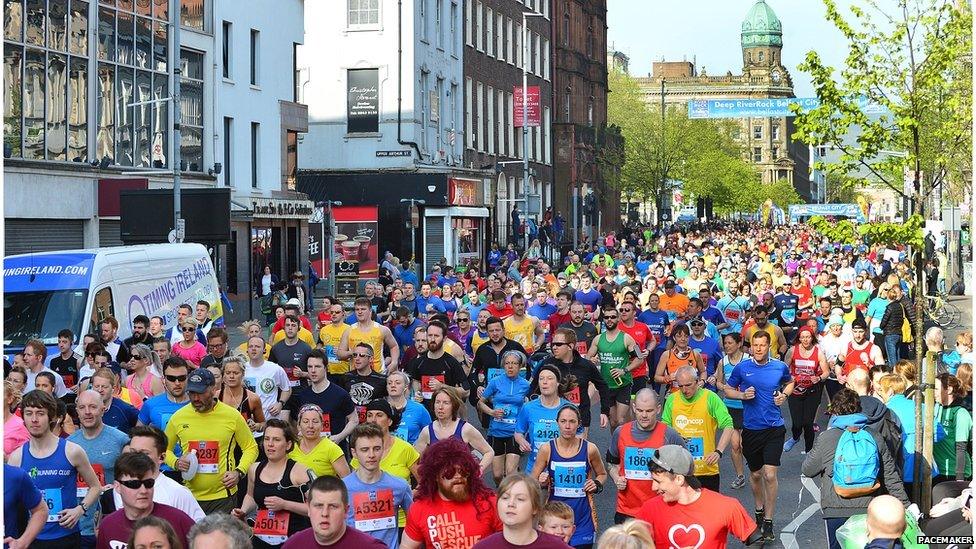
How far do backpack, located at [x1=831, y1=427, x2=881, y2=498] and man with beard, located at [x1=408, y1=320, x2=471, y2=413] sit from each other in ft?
18.0

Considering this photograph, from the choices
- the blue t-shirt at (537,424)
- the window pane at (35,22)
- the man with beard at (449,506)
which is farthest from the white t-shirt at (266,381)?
the window pane at (35,22)

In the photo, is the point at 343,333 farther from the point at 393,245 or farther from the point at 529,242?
the point at 529,242

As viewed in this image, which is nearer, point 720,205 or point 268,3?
point 268,3

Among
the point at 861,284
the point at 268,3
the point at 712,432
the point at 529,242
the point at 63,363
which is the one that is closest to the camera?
the point at 712,432

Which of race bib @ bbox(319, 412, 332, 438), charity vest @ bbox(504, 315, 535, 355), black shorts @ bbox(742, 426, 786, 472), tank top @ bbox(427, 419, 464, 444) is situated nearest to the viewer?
tank top @ bbox(427, 419, 464, 444)

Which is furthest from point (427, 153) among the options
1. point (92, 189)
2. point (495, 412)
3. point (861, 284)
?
point (495, 412)

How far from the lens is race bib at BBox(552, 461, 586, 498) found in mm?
9102

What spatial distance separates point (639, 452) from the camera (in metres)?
9.35

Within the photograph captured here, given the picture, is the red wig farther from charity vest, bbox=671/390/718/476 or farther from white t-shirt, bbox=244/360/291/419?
white t-shirt, bbox=244/360/291/419

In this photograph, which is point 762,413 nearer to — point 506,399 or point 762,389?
point 762,389

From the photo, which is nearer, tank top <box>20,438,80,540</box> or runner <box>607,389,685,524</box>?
tank top <box>20,438,80,540</box>

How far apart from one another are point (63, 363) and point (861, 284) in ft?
44.0

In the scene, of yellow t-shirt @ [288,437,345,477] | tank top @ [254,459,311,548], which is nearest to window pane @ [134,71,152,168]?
yellow t-shirt @ [288,437,345,477]

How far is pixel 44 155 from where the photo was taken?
2952 centimetres
